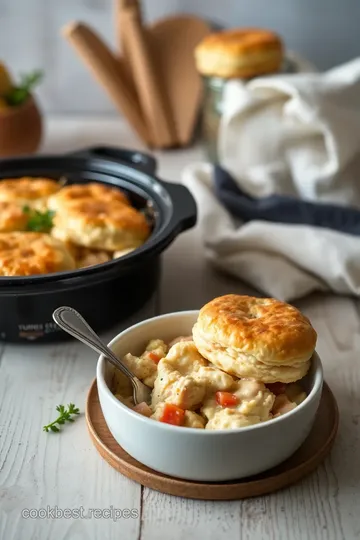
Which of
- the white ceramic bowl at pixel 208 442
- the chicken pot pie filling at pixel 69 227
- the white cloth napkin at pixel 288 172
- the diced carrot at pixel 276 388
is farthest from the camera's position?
the white cloth napkin at pixel 288 172

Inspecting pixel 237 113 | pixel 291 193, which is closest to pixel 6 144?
pixel 237 113

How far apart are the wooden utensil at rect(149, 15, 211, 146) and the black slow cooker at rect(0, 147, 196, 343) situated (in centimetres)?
71

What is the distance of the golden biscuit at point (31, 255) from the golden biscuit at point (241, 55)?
31.8 inches

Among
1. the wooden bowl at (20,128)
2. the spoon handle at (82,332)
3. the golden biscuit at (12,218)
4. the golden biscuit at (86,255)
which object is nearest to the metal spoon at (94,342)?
the spoon handle at (82,332)

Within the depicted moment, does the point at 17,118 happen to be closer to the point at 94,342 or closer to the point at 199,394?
the point at 94,342

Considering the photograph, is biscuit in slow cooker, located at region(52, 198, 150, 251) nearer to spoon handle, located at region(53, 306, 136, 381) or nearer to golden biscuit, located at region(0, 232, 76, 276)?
golden biscuit, located at region(0, 232, 76, 276)

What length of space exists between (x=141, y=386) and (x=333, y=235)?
0.65 metres

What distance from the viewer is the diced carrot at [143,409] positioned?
1038mm

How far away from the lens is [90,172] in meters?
1.67

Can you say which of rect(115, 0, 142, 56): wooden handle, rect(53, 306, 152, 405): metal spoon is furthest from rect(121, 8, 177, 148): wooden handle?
rect(53, 306, 152, 405): metal spoon

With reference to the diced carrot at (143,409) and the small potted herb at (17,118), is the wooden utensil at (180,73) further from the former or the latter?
the diced carrot at (143,409)

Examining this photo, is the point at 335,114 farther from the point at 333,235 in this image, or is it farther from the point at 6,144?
the point at 6,144

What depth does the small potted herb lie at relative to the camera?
2023 millimetres

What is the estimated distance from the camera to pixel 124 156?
1749 mm
